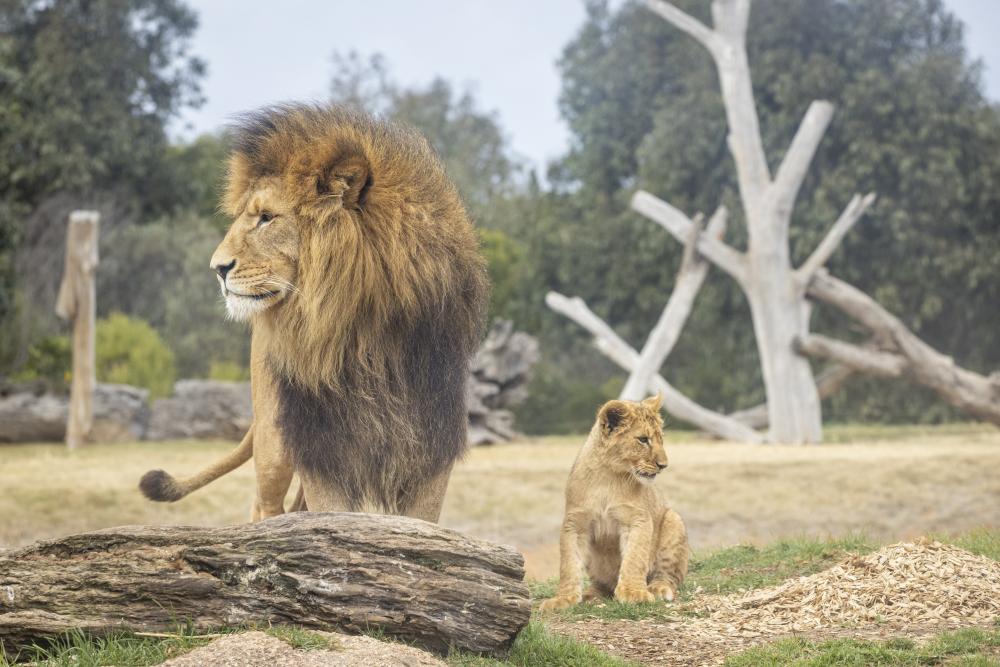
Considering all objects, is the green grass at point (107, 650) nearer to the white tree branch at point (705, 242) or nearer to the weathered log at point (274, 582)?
the weathered log at point (274, 582)

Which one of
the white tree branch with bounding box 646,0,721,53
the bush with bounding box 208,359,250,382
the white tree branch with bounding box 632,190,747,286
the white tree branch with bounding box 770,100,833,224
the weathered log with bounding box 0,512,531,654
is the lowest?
the bush with bounding box 208,359,250,382

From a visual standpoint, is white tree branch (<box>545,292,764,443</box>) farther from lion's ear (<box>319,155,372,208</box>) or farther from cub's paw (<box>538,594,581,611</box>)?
lion's ear (<box>319,155,372,208</box>)

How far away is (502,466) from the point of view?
1236 centimetres

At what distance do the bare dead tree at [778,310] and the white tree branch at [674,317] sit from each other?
1 cm

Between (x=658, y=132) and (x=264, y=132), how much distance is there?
19.3 m

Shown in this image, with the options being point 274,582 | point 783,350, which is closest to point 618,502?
point 274,582

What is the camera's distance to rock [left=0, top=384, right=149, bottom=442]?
15664 mm

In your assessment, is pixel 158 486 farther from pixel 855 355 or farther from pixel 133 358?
pixel 133 358

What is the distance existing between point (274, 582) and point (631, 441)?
2.23 m

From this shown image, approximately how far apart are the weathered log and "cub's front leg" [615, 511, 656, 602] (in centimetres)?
139

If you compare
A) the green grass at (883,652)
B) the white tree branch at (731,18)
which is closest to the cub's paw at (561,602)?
the green grass at (883,652)

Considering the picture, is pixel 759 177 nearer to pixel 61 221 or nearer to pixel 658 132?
pixel 658 132

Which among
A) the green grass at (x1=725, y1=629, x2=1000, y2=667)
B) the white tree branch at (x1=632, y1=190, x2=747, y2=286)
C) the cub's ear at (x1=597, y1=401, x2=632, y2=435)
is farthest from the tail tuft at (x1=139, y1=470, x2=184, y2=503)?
the white tree branch at (x1=632, y1=190, x2=747, y2=286)

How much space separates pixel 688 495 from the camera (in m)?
11.6
